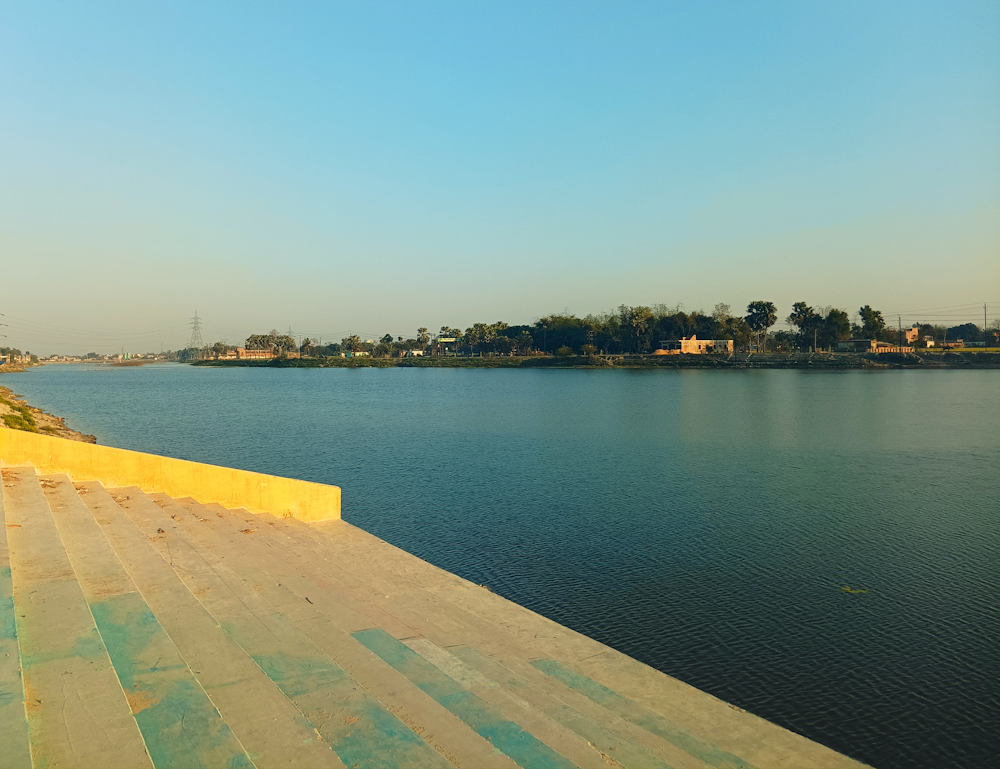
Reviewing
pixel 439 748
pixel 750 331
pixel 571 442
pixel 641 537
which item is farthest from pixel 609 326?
pixel 439 748

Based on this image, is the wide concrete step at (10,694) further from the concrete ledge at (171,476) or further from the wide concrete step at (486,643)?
the concrete ledge at (171,476)

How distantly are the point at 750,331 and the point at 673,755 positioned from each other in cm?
16473

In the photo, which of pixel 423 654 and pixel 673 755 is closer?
pixel 673 755

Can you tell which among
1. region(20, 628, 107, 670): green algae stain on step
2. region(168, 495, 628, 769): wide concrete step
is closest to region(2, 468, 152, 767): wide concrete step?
region(20, 628, 107, 670): green algae stain on step

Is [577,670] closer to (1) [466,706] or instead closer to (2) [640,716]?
(2) [640,716]

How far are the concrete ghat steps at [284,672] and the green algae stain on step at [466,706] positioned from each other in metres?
0.02

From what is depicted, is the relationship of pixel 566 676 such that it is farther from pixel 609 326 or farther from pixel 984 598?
pixel 609 326

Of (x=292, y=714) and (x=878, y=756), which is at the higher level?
(x=292, y=714)

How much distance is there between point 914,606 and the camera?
38.9 ft

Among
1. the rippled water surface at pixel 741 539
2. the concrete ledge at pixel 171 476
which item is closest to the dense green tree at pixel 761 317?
the rippled water surface at pixel 741 539

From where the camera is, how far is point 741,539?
1611 centimetres

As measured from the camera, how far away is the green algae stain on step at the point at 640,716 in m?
5.94

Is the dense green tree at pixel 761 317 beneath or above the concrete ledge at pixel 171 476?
above

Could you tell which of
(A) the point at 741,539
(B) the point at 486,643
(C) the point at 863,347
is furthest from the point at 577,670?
(C) the point at 863,347
